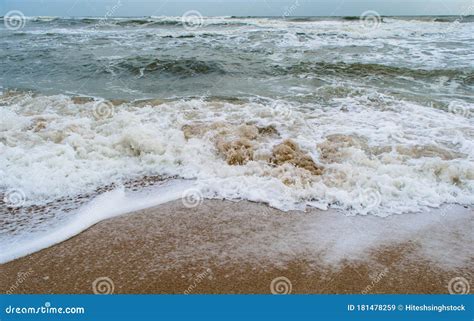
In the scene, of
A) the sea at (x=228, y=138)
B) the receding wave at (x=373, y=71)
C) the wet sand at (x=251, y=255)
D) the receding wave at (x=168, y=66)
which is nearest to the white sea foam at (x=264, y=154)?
the sea at (x=228, y=138)

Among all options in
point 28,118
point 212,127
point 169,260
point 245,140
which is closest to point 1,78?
point 28,118

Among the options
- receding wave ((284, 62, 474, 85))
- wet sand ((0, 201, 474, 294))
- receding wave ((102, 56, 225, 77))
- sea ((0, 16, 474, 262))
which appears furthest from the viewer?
receding wave ((102, 56, 225, 77))

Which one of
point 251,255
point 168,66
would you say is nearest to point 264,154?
point 251,255

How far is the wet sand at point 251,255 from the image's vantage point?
303 centimetres

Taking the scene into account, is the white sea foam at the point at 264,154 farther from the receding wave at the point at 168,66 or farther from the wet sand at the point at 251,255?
the receding wave at the point at 168,66

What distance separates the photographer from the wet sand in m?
3.03

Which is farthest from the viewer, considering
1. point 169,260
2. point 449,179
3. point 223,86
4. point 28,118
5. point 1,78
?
point 1,78

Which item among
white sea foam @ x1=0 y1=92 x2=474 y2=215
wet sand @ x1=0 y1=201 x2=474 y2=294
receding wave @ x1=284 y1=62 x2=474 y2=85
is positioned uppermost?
receding wave @ x1=284 y1=62 x2=474 y2=85

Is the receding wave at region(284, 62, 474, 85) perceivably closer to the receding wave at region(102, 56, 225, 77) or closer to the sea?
the sea

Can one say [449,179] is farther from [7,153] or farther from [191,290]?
[7,153]

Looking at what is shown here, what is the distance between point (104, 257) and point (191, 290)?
91 centimetres

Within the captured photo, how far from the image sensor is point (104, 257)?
336 cm

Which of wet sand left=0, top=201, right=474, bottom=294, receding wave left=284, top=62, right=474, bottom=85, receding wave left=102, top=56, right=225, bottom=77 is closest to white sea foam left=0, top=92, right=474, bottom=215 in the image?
wet sand left=0, top=201, right=474, bottom=294

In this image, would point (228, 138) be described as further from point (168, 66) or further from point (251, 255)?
point (168, 66)
